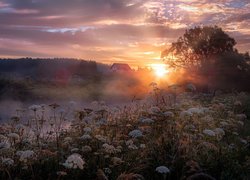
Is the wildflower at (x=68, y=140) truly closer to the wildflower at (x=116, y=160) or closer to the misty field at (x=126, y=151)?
the misty field at (x=126, y=151)

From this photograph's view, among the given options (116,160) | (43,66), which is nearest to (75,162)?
(116,160)

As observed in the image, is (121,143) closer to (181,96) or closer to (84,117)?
(84,117)

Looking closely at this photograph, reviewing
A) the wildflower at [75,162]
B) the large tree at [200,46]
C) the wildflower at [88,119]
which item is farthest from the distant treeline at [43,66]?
the wildflower at [75,162]

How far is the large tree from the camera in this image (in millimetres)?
48312

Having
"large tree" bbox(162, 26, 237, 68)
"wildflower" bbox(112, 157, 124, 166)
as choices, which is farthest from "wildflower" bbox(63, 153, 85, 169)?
"large tree" bbox(162, 26, 237, 68)

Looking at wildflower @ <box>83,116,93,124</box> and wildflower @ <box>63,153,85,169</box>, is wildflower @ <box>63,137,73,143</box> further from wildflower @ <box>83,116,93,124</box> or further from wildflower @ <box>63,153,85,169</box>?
wildflower @ <box>63,153,85,169</box>

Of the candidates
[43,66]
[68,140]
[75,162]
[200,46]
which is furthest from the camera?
[43,66]

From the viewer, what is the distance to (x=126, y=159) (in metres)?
7.71

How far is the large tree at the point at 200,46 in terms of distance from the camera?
48.3m

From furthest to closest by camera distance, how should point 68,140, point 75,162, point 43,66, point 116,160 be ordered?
point 43,66
point 68,140
point 116,160
point 75,162

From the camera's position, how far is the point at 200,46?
48750mm

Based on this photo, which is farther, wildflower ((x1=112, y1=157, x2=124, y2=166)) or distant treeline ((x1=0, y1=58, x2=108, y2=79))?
distant treeline ((x1=0, y1=58, x2=108, y2=79))

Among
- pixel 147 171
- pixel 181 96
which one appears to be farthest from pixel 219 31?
pixel 147 171

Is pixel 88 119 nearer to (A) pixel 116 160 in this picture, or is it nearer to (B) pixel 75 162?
(A) pixel 116 160
